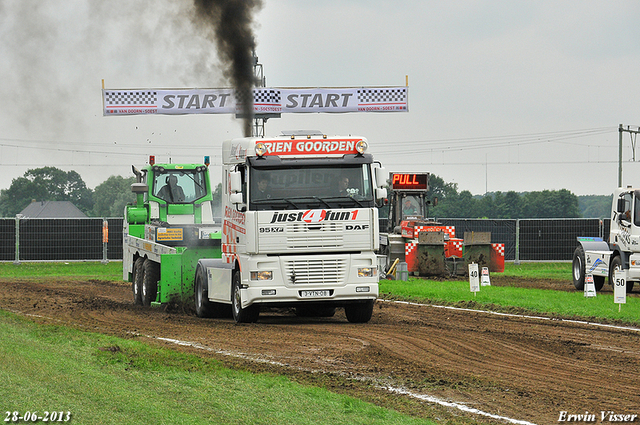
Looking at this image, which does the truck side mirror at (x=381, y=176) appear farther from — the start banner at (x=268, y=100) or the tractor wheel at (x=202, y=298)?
the start banner at (x=268, y=100)

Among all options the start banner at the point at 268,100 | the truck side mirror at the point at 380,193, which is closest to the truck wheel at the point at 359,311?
the truck side mirror at the point at 380,193

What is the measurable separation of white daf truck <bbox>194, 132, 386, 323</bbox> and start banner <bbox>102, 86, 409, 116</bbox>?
2494 centimetres

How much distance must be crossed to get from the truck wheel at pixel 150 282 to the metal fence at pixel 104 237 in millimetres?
20653

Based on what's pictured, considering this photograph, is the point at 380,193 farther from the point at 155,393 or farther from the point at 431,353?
the point at 155,393

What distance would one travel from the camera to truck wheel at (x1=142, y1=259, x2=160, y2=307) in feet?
64.4

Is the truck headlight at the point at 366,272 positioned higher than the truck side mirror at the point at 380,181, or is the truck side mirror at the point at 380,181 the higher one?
the truck side mirror at the point at 380,181

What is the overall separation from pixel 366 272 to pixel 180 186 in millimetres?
9431

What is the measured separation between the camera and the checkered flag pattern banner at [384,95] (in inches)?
1646

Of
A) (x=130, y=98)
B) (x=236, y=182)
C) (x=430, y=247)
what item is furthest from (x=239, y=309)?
(x=130, y=98)

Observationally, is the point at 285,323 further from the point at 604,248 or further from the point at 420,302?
the point at 604,248

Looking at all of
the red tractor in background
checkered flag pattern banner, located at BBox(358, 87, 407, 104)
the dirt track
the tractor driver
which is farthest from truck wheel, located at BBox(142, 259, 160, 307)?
checkered flag pattern banner, located at BBox(358, 87, 407, 104)

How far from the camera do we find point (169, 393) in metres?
8.96

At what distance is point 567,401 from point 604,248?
1811 centimetres

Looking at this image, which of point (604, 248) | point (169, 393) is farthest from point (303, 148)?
point (604, 248)
